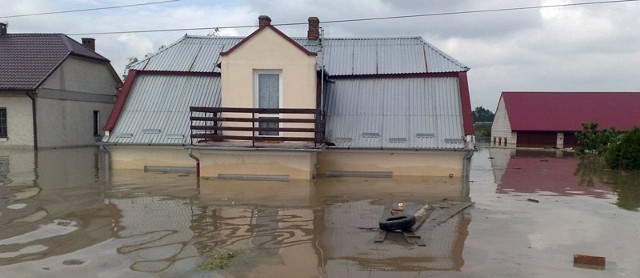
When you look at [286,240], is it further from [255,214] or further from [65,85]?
[65,85]

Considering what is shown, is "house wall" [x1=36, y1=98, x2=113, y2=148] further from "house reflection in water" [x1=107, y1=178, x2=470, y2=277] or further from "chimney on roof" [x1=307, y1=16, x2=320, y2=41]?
"house reflection in water" [x1=107, y1=178, x2=470, y2=277]

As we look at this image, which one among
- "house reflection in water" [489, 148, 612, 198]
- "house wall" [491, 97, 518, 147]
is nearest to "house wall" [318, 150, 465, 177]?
"house reflection in water" [489, 148, 612, 198]

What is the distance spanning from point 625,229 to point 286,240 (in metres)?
5.85

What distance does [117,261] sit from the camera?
238 inches

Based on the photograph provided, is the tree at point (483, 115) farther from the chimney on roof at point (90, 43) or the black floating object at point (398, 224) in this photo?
the black floating object at point (398, 224)

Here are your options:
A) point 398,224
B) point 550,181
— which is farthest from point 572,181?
point 398,224

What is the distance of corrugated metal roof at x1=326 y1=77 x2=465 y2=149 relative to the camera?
1497 centimetres

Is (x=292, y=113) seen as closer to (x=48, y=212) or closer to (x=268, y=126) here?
(x=268, y=126)

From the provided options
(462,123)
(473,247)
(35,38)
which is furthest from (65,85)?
(473,247)

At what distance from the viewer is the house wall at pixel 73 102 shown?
961 inches

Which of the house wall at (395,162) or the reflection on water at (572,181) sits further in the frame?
the house wall at (395,162)

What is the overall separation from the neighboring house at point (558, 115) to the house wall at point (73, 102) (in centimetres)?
3160

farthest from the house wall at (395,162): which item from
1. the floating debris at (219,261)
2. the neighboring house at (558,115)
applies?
the neighboring house at (558,115)

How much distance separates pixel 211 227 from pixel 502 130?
41114 mm
